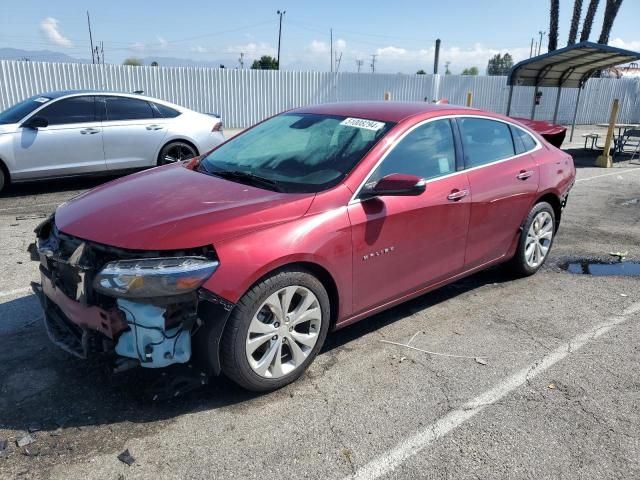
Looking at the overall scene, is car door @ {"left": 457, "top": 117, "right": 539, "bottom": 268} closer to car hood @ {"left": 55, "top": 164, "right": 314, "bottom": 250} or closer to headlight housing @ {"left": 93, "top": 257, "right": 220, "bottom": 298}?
car hood @ {"left": 55, "top": 164, "right": 314, "bottom": 250}

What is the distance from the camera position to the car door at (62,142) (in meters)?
7.82

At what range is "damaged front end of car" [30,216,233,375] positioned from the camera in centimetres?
268

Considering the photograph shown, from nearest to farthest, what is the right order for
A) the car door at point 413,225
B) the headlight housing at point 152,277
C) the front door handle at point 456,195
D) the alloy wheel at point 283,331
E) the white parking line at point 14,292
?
the headlight housing at point 152,277 < the alloy wheel at point 283,331 < the car door at point 413,225 < the front door handle at point 456,195 < the white parking line at point 14,292

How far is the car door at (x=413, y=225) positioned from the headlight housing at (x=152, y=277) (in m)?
1.04

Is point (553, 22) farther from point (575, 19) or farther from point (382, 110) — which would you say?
point (382, 110)

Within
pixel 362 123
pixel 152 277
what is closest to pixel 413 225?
pixel 362 123

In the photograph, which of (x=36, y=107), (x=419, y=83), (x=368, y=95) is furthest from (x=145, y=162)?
(x=419, y=83)

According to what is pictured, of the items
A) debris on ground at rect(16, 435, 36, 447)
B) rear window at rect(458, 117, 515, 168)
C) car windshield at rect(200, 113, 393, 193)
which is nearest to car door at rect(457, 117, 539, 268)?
rear window at rect(458, 117, 515, 168)

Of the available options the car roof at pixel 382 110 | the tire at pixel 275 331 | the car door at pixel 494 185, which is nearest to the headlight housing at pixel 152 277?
the tire at pixel 275 331

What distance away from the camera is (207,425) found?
9.34 ft

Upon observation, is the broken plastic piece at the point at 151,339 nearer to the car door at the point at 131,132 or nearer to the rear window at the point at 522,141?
the rear window at the point at 522,141

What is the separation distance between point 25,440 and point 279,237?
5.41 feet

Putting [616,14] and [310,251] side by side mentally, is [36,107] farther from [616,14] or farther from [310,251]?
[616,14]

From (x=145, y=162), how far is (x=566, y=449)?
306 inches
